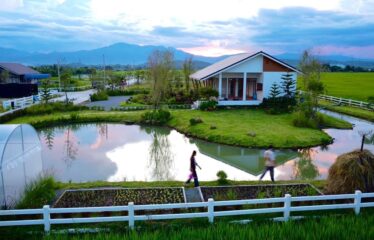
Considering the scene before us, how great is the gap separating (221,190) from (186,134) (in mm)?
11191

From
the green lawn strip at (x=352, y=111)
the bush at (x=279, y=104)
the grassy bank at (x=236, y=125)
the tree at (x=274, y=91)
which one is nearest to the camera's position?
the grassy bank at (x=236, y=125)

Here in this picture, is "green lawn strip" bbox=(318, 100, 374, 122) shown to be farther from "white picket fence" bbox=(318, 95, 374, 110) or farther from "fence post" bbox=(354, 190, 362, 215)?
"fence post" bbox=(354, 190, 362, 215)

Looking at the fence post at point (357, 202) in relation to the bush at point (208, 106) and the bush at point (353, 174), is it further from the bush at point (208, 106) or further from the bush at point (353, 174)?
the bush at point (208, 106)

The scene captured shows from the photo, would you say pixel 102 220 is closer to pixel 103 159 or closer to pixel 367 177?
pixel 367 177

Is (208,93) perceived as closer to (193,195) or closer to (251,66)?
(251,66)

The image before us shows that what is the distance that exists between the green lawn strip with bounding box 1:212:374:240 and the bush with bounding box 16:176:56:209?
1101 mm

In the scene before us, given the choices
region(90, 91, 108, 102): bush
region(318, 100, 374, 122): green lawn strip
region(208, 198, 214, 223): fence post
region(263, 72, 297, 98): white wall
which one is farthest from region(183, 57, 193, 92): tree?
region(208, 198, 214, 223): fence post

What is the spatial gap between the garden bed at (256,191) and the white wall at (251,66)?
68.6 feet

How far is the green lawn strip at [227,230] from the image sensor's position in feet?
24.1

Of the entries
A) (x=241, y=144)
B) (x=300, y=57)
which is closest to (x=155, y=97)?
(x=241, y=144)

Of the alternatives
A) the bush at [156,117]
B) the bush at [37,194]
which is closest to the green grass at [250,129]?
the bush at [156,117]

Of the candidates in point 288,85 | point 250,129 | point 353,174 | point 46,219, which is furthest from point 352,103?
point 46,219

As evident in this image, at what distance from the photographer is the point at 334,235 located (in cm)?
741

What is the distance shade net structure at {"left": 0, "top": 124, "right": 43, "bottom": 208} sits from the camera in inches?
345
